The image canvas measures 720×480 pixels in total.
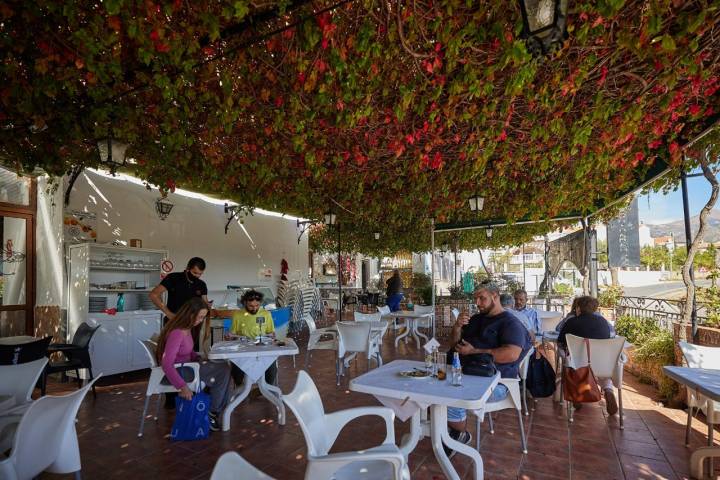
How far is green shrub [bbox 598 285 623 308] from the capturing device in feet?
30.6

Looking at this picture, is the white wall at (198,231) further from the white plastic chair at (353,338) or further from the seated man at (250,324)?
the white plastic chair at (353,338)

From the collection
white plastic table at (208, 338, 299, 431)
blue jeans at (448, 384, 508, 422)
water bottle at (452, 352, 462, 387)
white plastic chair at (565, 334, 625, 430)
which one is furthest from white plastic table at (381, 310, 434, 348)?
water bottle at (452, 352, 462, 387)

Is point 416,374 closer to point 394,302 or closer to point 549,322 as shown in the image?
point 549,322

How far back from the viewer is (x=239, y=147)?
5.30 metres

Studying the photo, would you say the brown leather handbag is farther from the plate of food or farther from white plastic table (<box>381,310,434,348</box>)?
white plastic table (<box>381,310,434,348</box>)

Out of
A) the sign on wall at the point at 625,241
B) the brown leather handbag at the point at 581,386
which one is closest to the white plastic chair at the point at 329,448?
the brown leather handbag at the point at 581,386

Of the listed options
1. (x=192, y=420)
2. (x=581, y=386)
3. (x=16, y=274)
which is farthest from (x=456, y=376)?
(x=16, y=274)

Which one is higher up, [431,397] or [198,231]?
[198,231]

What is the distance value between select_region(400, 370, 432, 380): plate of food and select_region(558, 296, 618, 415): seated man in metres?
2.15

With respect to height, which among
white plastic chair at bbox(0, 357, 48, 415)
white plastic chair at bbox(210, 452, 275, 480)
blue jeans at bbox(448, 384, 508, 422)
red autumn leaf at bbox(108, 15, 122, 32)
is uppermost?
red autumn leaf at bbox(108, 15, 122, 32)

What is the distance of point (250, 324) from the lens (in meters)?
4.62

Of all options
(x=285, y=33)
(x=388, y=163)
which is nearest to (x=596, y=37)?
(x=285, y=33)

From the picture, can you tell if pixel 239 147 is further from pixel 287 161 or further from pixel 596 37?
pixel 596 37

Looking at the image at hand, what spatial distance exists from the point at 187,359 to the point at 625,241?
7565 mm
